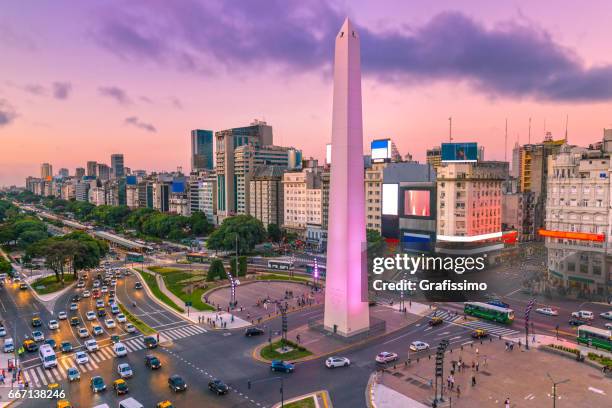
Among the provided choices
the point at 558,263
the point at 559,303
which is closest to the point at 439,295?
the point at 559,303

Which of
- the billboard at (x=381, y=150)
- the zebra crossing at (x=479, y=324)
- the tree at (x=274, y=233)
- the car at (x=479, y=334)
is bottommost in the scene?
the zebra crossing at (x=479, y=324)

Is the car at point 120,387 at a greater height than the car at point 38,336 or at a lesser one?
greater

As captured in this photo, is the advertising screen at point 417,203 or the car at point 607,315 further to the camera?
the advertising screen at point 417,203

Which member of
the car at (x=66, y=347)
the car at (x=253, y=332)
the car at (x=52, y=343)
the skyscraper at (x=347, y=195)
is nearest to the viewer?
the skyscraper at (x=347, y=195)

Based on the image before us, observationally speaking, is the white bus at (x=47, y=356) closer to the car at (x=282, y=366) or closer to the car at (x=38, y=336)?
A: the car at (x=38, y=336)

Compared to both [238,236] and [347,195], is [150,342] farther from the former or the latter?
[238,236]

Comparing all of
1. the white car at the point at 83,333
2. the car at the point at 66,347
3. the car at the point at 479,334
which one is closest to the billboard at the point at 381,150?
the car at the point at 479,334

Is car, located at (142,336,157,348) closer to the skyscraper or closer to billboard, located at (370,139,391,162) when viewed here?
the skyscraper

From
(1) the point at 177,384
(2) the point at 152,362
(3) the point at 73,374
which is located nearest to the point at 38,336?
(3) the point at 73,374
